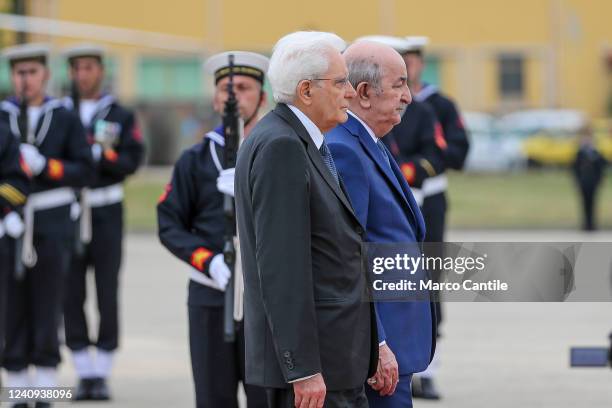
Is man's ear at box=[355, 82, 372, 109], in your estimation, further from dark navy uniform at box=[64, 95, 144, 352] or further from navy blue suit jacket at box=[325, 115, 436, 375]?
dark navy uniform at box=[64, 95, 144, 352]

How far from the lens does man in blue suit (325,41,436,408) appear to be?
491cm

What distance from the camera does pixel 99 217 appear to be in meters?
9.55

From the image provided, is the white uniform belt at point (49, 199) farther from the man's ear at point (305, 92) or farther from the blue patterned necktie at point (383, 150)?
the man's ear at point (305, 92)

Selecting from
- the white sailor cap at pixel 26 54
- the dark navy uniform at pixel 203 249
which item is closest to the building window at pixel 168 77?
the white sailor cap at pixel 26 54

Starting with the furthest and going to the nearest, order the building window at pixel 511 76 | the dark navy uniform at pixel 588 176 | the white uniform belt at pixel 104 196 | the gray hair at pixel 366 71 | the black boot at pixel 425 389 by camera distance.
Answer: the building window at pixel 511 76 < the dark navy uniform at pixel 588 176 < the white uniform belt at pixel 104 196 < the black boot at pixel 425 389 < the gray hair at pixel 366 71

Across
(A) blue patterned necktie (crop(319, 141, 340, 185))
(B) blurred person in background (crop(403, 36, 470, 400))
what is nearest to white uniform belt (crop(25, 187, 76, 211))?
(B) blurred person in background (crop(403, 36, 470, 400))

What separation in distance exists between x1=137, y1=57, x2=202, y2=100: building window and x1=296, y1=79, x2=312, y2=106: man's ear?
4750 centimetres

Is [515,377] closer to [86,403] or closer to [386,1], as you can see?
[86,403]

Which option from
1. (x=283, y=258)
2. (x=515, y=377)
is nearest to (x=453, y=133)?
(x=515, y=377)

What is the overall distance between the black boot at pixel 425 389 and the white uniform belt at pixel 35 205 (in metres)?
2.37

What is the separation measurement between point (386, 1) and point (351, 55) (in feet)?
153

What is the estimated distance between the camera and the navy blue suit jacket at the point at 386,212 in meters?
4.91

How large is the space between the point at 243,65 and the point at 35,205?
2.40 metres

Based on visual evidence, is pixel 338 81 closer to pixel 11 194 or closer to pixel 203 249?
pixel 203 249
